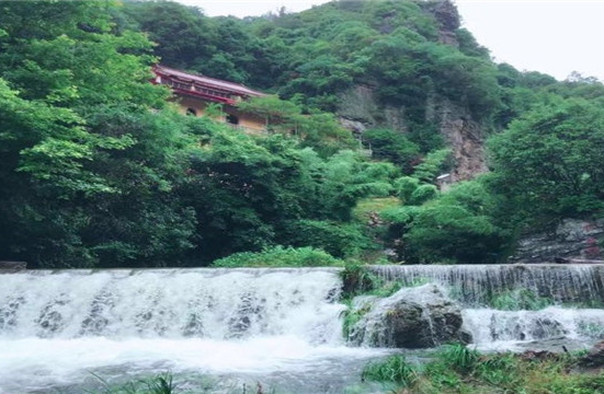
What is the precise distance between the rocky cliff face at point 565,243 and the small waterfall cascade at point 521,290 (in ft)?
15.8

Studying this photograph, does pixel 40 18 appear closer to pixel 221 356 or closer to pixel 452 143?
pixel 221 356

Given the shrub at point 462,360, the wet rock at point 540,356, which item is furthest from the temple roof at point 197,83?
the wet rock at point 540,356

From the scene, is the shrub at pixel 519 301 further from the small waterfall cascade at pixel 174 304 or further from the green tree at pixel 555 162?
the green tree at pixel 555 162

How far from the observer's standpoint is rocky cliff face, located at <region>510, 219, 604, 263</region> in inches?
613

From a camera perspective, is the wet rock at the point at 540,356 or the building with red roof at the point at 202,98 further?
the building with red roof at the point at 202,98

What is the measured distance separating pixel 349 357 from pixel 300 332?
219cm

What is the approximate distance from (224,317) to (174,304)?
1123 mm

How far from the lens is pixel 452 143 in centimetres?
3944

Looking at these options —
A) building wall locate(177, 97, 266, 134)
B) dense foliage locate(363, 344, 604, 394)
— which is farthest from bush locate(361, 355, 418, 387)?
building wall locate(177, 97, 266, 134)

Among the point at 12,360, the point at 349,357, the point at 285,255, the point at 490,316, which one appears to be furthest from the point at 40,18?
the point at 490,316

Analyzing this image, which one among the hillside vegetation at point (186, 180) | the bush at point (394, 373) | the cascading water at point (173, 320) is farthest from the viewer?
the hillside vegetation at point (186, 180)

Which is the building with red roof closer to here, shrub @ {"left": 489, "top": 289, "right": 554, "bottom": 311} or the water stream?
the water stream

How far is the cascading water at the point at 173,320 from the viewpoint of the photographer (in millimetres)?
8289

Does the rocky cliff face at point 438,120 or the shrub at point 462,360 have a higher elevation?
the rocky cliff face at point 438,120
